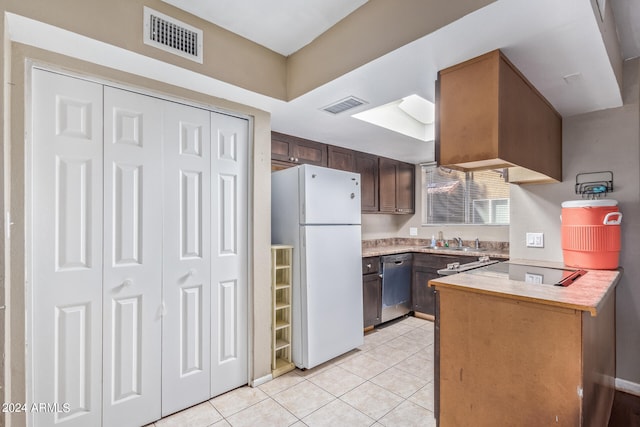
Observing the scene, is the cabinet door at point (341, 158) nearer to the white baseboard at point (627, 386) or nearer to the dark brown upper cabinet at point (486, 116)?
the dark brown upper cabinet at point (486, 116)

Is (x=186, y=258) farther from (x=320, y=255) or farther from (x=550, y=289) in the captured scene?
(x=550, y=289)

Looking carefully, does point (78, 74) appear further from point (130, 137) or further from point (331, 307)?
point (331, 307)

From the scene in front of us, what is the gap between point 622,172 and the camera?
2244mm

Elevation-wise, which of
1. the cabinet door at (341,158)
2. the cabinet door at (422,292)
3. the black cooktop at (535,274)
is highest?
the cabinet door at (341,158)

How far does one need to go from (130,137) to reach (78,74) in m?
0.40

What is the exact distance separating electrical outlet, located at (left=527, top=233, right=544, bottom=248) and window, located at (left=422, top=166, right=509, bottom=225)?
4.05ft

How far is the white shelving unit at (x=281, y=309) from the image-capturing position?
2625 mm

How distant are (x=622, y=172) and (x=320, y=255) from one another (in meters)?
2.32

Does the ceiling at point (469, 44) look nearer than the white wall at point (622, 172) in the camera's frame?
Yes

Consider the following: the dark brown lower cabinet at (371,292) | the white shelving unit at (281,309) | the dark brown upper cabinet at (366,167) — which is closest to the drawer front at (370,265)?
the dark brown lower cabinet at (371,292)

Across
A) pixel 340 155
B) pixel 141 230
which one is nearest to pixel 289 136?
pixel 340 155

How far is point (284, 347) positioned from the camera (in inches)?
109

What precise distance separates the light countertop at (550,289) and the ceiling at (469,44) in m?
1.18

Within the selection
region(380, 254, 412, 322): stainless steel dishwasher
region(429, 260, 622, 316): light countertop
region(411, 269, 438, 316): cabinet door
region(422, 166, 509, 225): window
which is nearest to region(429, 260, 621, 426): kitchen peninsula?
region(429, 260, 622, 316): light countertop
